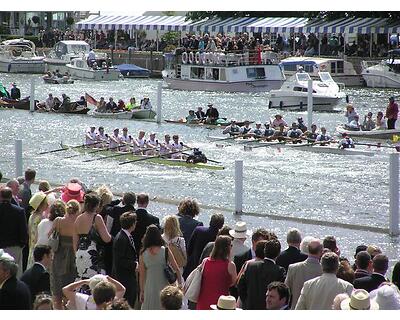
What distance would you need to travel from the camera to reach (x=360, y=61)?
5428cm

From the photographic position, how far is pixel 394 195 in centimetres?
1546

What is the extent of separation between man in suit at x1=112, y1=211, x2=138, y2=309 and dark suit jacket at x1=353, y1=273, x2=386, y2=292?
6.13ft

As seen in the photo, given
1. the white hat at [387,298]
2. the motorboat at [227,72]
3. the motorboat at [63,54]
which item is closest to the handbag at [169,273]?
the white hat at [387,298]

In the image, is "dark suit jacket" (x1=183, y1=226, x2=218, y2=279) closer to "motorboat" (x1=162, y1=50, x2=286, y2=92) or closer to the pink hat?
the pink hat

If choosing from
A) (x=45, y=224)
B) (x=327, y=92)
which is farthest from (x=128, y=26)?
(x=45, y=224)

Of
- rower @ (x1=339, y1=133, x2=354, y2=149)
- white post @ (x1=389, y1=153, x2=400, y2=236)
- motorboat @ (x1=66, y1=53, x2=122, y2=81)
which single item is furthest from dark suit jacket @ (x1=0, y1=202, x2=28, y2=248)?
motorboat @ (x1=66, y1=53, x2=122, y2=81)

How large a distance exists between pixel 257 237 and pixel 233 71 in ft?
132

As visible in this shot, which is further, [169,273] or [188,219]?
[188,219]

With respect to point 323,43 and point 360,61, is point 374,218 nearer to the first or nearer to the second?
point 360,61

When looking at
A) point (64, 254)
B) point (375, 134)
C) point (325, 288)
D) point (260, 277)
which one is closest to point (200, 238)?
point (64, 254)

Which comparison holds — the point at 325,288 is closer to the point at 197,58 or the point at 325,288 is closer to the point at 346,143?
the point at 346,143

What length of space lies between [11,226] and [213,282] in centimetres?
230

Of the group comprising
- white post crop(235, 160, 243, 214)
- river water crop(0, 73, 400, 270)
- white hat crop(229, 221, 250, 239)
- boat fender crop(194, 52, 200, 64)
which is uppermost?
boat fender crop(194, 52, 200, 64)

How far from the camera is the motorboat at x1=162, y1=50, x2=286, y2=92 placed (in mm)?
48500
